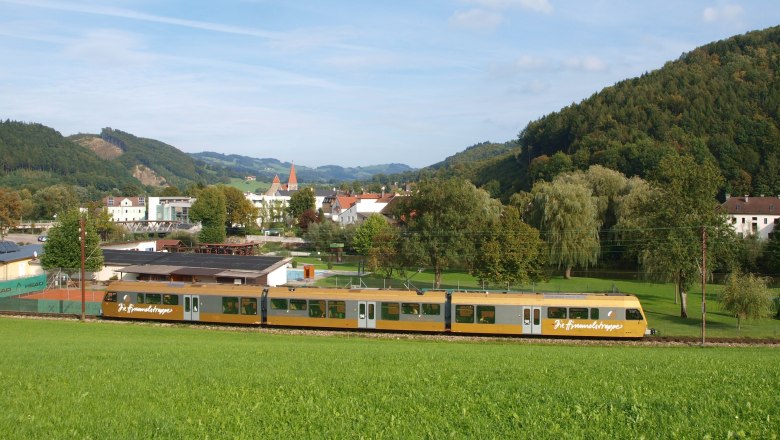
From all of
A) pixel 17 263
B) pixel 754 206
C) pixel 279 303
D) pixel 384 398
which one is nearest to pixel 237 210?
pixel 17 263

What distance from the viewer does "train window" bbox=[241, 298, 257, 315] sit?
114 feet

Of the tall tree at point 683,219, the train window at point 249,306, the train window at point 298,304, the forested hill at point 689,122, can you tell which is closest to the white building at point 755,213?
the forested hill at point 689,122

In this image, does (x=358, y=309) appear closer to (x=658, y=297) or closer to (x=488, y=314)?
(x=488, y=314)

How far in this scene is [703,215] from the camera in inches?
1652

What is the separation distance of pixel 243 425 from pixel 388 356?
961 centimetres

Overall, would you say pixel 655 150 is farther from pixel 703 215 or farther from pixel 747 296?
pixel 747 296

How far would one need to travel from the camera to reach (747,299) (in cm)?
3525

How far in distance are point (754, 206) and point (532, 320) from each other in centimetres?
7023

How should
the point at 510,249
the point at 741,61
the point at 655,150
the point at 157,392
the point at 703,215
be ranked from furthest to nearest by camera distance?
1. the point at 741,61
2. the point at 655,150
3. the point at 510,249
4. the point at 703,215
5. the point at 157,392

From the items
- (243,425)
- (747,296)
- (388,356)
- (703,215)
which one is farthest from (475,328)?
(243,425)

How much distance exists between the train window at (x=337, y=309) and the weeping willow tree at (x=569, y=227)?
33178mm

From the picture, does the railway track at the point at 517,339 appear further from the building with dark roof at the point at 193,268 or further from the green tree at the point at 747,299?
the building with dark roof at the point at 193,268

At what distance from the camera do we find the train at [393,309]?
31375 millimetres

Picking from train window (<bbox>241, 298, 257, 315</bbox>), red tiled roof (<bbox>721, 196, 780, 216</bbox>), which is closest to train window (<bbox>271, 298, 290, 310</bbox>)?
train window (<bbox>241, 298, 257, 315</bbox>)
